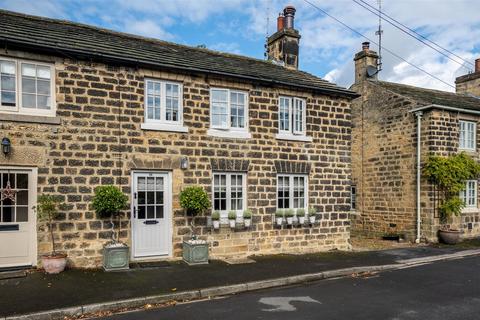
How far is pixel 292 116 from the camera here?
12852 mm

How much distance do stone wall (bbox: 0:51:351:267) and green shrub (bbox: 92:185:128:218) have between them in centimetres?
31

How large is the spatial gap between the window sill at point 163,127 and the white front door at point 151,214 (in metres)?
1.20

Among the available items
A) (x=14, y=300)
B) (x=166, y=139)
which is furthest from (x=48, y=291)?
(x=166, y=139)

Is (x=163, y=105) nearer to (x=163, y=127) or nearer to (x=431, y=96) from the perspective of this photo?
(x=163, y=127)

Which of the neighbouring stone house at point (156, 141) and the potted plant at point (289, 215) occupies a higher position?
the neighbouring stone house at point (156, 141)

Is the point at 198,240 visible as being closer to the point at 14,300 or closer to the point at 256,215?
the point at 256,215

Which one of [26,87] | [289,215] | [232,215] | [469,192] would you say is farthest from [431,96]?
[26,87]

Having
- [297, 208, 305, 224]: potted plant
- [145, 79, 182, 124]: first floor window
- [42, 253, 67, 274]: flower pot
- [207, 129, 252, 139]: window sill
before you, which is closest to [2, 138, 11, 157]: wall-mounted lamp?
[42, 253, 67, 274]: flower pot

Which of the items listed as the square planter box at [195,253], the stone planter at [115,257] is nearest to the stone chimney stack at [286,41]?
the square planter box at [195,253]

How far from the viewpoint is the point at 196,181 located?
11.2 meters

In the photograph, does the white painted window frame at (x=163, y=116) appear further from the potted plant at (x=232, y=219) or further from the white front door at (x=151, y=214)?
the potted plant at (x=232, y=219)

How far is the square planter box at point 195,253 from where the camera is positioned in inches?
408

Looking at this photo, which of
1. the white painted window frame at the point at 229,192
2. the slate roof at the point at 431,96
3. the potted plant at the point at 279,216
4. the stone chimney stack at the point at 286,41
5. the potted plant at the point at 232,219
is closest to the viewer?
the potted plant at the point at 232,219

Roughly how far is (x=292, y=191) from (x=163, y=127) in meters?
4.62
